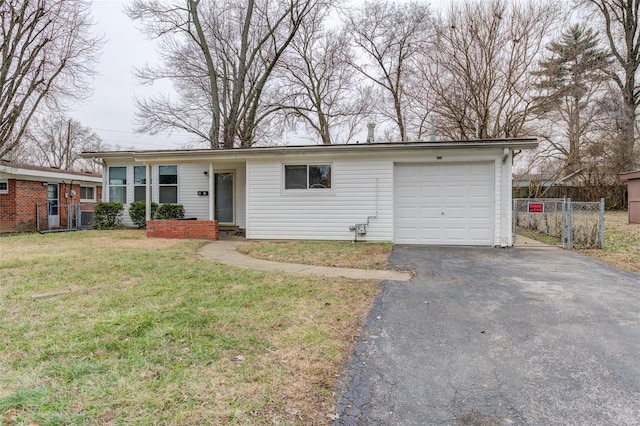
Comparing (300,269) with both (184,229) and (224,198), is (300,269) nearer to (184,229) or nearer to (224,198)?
(184,229)

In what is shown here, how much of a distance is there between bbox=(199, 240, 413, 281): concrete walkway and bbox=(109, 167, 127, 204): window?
25.3ft

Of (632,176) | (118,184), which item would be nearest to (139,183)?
(118,184)

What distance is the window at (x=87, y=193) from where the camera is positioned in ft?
66.9

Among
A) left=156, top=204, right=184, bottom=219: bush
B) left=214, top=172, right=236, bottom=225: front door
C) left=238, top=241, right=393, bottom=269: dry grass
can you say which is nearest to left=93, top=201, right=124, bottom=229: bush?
left=156, top=204, right=184, bottom=219: bush

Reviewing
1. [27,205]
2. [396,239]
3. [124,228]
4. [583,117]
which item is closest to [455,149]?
[396,239]

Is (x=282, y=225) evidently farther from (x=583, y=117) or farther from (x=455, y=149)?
(x=583, y=117)

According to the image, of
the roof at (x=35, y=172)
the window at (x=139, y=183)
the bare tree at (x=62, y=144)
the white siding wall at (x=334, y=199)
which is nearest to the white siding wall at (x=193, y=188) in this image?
the window at (x=139, y=183)

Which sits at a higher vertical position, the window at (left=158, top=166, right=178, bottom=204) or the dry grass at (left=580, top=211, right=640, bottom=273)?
the window at (left=158, top=166, right=178, bottom=204)

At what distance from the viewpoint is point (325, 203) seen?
10711 millimetres

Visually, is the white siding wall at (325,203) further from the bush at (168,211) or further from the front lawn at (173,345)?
the front lawn at (173,345)

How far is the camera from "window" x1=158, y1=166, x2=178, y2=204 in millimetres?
13828

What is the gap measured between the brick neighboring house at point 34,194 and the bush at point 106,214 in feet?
13.1

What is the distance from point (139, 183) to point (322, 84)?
13.0 meters

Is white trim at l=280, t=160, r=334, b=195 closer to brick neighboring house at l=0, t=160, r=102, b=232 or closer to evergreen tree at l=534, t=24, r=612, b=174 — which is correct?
brick neighboring house at l=0, t=160, r=102, b=232
